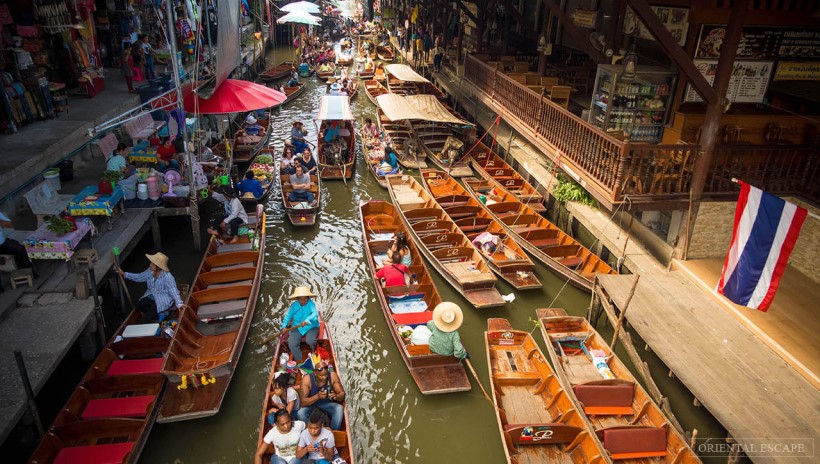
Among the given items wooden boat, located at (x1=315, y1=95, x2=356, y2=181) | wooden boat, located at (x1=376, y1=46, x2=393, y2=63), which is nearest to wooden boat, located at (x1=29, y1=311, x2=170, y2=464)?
wooden boat, located at (x1=315, y1=95, x2=356, y2=181)

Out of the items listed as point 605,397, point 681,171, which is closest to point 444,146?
point 681,171

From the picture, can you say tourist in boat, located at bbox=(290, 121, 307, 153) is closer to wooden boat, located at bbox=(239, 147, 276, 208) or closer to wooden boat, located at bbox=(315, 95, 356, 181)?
wooden boat, located at bbox=(315, 95, 356, 181)

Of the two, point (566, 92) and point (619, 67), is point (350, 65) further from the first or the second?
point (619, 67)

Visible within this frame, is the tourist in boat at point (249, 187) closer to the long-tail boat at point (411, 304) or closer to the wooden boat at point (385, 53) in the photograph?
the long-tail boat at point (411, 304)

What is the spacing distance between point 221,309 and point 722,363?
9.44m

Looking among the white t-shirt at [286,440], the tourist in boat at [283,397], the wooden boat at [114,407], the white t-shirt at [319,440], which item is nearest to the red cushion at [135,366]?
the wooden boat at [114,407]

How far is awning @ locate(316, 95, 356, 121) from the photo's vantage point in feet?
63.1

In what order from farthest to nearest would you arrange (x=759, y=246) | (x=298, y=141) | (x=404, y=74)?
(x=404, y=74), (x=298, y=141), (x=759, y=246)

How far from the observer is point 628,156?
9805mm

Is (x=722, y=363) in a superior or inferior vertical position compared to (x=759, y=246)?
inferior

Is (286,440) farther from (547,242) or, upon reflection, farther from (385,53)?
(385,53)

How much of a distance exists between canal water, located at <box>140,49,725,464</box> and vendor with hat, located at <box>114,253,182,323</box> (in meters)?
1.79

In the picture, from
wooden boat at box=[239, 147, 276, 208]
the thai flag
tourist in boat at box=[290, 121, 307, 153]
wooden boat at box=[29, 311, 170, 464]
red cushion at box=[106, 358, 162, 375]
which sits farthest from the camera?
tourist in boat at box=[290, 121, 307, 153]

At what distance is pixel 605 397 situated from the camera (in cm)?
827
